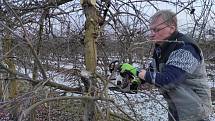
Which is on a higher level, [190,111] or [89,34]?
[89,34]

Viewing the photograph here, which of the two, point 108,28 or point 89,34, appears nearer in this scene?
point 89,34

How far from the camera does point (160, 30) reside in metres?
2.60

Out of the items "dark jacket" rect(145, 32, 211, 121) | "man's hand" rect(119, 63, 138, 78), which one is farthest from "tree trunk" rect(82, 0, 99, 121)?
"dark jacket" rect(145, 32, 211, 121)

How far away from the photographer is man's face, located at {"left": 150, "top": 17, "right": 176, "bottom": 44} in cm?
258

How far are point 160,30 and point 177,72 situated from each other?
324 mm

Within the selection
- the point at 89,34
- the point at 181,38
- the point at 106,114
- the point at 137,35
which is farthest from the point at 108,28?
the point at 106,114

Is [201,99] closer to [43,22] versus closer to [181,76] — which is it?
[181,76]

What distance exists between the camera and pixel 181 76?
2.50 m

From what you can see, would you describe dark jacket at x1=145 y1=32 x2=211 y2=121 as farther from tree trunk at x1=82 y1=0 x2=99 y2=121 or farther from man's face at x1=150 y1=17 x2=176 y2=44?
tree trunk at x1=82 y1=0 x2=99 y2=121

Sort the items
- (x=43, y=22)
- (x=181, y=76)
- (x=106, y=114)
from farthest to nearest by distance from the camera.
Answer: (x=43, y=22)
(x=181, y=76)
(x=106, y=114)

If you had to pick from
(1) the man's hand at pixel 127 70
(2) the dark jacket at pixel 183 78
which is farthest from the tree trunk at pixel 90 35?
Result: (2) the dark jacket at pixel 183 78

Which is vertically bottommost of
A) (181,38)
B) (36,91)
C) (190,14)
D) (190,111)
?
(190,111)

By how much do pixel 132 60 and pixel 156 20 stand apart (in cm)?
43

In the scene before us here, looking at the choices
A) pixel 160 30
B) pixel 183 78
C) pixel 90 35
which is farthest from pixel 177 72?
pixel 90 35
